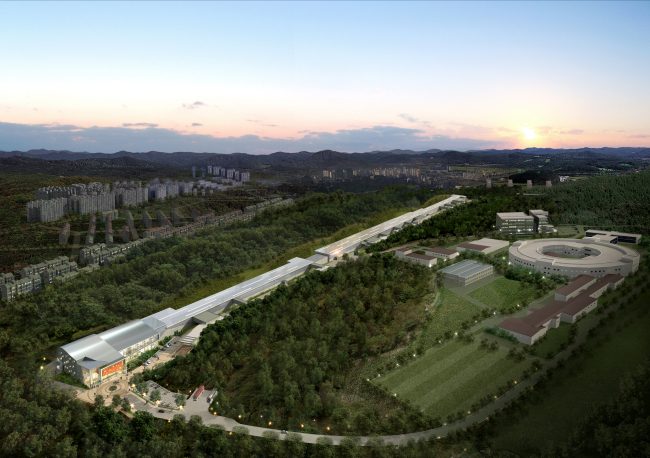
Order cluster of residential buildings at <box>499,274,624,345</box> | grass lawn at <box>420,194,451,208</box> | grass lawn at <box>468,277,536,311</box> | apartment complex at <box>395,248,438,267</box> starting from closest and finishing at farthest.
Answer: cluster of residential buildings at <box>499,274,624,345</box> < grass lawn at <box>468,277,536,311</box> < apartment complex at <box>395,248,438,267</box> < grass lawn at <box>420,194,451,208</box>

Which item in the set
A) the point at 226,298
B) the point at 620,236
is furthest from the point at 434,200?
the point at 226,298

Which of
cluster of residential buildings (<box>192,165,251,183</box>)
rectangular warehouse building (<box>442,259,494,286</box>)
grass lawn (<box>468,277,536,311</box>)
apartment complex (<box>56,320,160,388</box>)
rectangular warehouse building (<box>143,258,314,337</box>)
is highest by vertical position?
cluster of residential buildings (<box>192,165,251,183</box>)

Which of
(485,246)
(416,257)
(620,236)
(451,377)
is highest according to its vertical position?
(620,236)

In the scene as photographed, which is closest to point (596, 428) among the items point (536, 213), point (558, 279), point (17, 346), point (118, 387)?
point (558, 279)

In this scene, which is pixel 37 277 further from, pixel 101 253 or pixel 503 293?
pixel 503 293

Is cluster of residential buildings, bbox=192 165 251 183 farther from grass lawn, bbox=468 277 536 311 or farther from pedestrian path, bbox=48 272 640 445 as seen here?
grass lawn, bbox=468 277 536 311

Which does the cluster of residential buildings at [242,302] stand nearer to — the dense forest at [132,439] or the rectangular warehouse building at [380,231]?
the rectangular warehouse building at [380,231]

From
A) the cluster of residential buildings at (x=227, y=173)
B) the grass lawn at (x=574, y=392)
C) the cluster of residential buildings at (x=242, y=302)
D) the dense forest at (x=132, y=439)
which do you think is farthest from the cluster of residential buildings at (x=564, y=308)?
the cluster of residential buildings at (x=227, y=173)

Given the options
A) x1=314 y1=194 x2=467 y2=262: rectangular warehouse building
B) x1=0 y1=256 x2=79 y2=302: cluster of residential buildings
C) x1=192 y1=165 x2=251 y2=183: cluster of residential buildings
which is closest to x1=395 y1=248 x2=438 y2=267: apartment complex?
x1=314 y1=194 x2=467 y2=262: rectangular warehouse building
